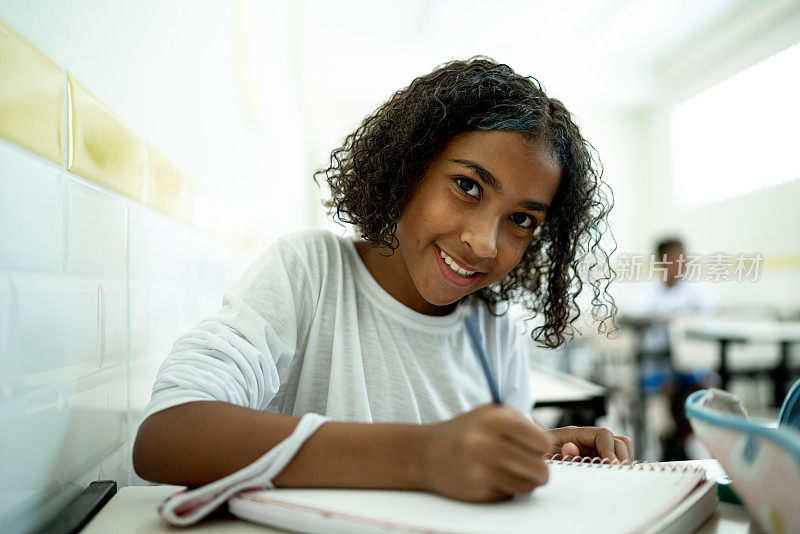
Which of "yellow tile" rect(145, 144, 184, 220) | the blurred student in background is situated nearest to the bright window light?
the blurred student in background

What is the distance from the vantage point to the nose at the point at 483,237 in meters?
0.73

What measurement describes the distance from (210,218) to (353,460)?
84 centimetres

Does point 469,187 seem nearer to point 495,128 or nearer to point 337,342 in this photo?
point 495,128

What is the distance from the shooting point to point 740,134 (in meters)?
5.34

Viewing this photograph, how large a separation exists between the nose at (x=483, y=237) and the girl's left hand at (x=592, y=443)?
25 cm

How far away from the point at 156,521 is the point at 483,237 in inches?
18.7

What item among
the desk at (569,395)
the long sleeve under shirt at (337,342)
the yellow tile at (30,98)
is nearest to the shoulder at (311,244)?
the long sleeve under shirt at (337,342)

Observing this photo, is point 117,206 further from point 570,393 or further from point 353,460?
point 570,393

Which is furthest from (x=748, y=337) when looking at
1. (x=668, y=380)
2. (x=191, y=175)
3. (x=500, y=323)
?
(x=191, y=175)

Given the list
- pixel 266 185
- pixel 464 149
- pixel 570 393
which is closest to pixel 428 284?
pixel 464 149

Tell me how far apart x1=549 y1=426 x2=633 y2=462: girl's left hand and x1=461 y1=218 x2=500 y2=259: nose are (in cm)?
25

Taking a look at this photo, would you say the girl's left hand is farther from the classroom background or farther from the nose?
the classroom background

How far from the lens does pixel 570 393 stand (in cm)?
138

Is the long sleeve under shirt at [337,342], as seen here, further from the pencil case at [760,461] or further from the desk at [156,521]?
the pencil case at [760,461]
